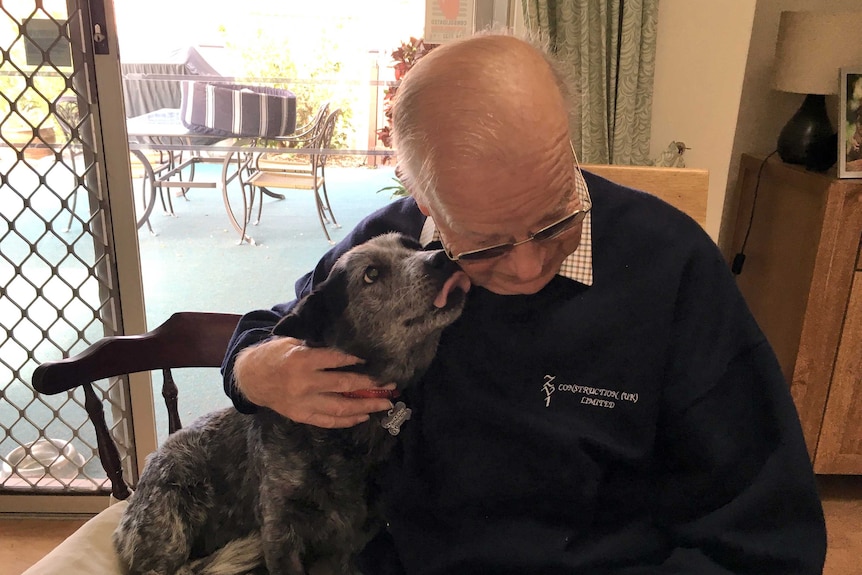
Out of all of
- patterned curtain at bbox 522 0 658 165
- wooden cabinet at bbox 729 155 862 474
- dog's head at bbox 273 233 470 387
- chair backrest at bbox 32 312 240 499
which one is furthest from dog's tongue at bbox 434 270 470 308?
wooden cabinet at bbox 729 155 862 474

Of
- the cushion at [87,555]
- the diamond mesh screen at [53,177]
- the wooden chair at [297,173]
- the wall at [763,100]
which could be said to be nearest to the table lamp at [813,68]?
the wall at [763,100]

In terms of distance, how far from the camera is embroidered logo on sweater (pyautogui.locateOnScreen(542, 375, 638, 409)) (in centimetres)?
92

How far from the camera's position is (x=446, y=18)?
192cm

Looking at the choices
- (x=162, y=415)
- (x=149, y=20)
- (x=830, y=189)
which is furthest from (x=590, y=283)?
(x=149, y=20)

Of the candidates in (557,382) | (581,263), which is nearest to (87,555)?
(557,382)

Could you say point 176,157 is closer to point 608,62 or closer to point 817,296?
point 608,62

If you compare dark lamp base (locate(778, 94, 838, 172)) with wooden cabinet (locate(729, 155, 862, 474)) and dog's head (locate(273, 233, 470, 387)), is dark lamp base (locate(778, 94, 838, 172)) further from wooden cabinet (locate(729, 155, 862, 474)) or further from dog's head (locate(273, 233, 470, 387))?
dog's head (locate(273, 233, 470, 387))

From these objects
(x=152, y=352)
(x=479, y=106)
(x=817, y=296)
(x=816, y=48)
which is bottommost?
(x=817, y=296)

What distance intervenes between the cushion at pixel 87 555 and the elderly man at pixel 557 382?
0.36 metres

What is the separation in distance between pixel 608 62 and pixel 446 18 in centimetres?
50

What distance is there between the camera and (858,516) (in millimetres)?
2250

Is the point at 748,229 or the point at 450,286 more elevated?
the point at 450,286

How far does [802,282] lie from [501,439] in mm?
1610

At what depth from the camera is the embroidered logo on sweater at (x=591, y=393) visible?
917 millimetres
